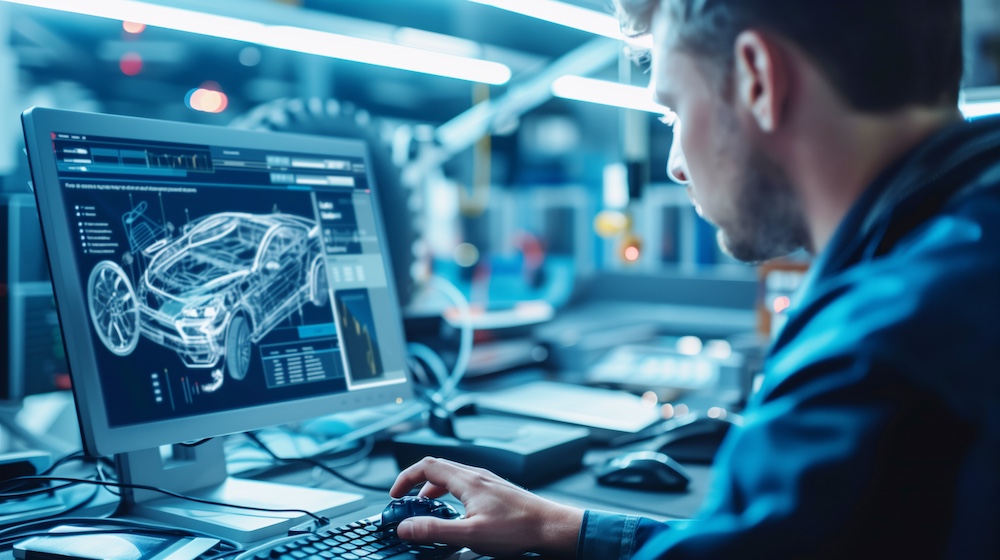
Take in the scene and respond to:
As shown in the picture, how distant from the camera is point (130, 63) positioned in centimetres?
610

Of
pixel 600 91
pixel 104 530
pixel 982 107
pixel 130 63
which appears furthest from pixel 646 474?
pixel 130 63

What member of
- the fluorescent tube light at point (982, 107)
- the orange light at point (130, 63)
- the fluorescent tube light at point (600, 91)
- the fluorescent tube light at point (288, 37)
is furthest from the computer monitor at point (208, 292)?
the orange light at point (130, 63)

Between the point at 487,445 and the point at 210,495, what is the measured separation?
0.35m

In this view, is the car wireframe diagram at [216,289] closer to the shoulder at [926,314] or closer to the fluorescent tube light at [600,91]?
the shoulder at [926,314]

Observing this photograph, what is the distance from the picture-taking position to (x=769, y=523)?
1.63 ft

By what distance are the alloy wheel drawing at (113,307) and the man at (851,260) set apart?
1.30 ft

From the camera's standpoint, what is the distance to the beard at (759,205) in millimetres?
664

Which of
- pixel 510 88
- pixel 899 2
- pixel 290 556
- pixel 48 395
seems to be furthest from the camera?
pixel 510 88

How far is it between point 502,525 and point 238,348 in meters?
0.37

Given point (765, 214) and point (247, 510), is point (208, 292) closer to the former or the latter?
point (247, 510)

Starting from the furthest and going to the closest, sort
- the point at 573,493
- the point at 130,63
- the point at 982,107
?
the point at 130,63 → the point at 982,107 → the point at 573,493

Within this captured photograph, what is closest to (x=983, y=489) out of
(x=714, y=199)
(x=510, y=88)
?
(x=714, y=199)

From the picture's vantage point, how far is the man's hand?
75 centimetres

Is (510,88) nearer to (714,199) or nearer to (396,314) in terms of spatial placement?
(396,314)
